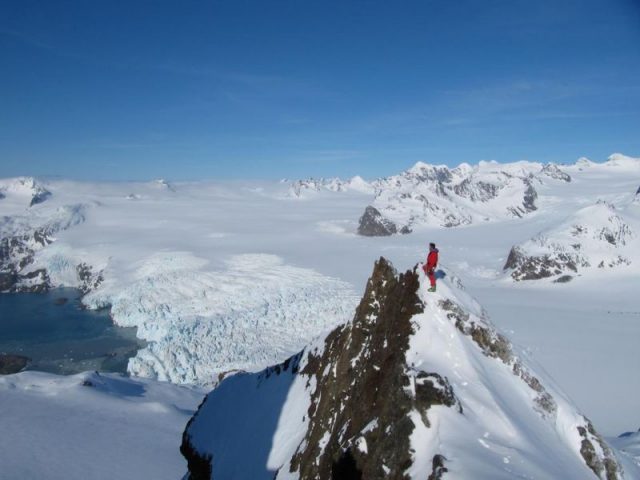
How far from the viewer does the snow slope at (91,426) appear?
23.7 meters

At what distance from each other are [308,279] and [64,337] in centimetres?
3187

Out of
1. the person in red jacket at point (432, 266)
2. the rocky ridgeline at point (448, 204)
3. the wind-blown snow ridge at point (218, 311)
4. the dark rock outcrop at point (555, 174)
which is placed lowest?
the wind-blown snow ridge at point (218, 311)

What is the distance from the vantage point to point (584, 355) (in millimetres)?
29516

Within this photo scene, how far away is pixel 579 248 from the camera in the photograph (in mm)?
57219

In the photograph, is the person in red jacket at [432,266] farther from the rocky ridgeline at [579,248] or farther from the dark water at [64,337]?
the rocky ridgeline at [579,248]

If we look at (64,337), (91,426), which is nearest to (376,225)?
(64,337)

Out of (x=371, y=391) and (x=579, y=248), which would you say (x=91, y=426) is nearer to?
(x=371, y=391)

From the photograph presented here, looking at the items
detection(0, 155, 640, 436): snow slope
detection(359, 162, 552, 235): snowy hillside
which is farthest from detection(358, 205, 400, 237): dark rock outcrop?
detection(0, 155, 640, 436): snow slope

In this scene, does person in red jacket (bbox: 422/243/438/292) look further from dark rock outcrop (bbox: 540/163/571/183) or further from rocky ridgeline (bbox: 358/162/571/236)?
dark rock outcrop (bbox: 540/163/571/183)

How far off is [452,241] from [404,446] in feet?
252

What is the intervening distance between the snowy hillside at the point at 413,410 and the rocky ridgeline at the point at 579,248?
4741 cm

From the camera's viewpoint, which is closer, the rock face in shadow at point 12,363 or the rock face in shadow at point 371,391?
the rock face in shadow at point 371,391

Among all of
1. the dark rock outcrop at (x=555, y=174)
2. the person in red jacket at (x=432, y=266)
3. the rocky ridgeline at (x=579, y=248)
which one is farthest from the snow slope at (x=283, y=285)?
the dark rock outcrop at (x=555, y=174)

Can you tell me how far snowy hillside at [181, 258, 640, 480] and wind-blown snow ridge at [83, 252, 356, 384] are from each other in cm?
2296
